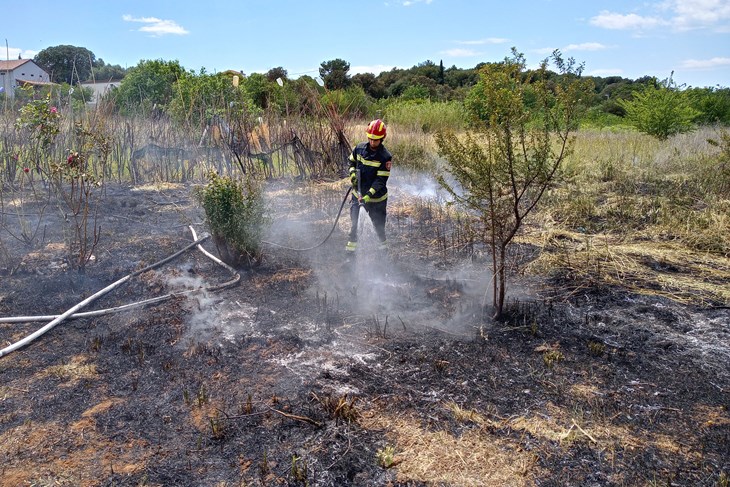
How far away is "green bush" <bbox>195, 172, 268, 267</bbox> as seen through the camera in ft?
17.6

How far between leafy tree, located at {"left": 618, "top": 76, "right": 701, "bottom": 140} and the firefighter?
12181 millimetres

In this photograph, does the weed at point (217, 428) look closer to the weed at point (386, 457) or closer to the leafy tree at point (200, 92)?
the weed at point (386, 457)

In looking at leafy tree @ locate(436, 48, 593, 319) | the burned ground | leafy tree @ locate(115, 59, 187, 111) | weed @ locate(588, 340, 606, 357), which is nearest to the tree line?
leafy tree @ locate(115, 59, 187, 111)

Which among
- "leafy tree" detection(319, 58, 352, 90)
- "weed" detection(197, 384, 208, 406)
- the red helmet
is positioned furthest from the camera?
"leafy tree" detection(319, 58, 352, 90)

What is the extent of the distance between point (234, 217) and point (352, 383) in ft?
8.54

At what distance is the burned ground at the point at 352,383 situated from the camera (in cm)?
279

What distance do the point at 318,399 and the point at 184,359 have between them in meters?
1.24

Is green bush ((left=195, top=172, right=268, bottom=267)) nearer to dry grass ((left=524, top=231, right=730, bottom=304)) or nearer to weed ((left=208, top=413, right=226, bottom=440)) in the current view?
weed ((left=208, top=413, right=226, bottom=440))

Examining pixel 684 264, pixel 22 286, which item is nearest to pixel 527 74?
pixel 684 264

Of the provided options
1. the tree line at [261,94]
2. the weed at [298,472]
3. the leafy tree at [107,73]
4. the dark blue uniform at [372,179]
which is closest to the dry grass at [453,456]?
the weed at [298,472]

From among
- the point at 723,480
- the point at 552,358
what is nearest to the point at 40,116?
the point at 552,358

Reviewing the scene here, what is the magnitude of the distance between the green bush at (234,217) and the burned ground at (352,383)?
265 millimetres

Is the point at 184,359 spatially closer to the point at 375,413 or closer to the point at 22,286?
the point at 375,413

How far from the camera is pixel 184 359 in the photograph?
3.88 meters
